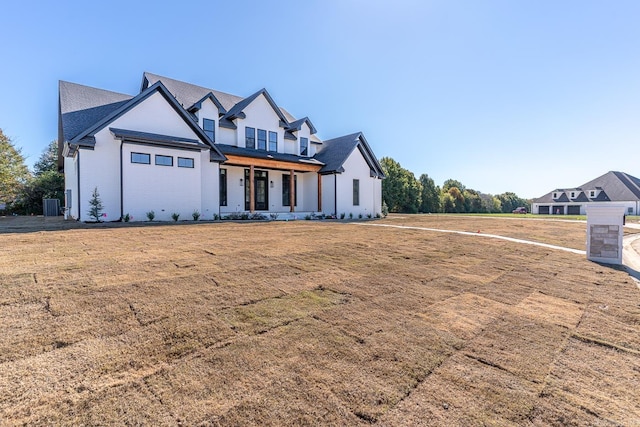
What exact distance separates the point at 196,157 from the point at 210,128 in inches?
161

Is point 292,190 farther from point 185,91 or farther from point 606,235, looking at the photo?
point 606,235

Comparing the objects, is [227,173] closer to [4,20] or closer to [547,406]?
[4,20]

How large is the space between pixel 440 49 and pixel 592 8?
5.85 meters

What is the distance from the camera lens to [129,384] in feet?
6.76

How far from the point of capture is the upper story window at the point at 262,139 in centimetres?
2034

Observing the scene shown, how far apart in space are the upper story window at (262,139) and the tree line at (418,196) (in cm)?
2387

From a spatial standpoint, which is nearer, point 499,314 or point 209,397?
point 209,397

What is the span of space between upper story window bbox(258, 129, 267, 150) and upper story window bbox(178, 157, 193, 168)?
6301 millimetres

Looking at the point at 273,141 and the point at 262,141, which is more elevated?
the point at 273,141

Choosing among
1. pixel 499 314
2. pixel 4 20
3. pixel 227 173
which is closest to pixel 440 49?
pixel 227 173

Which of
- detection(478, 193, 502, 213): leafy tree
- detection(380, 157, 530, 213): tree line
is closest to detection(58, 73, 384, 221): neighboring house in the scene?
detection(380, 157, 530, 213): tree line

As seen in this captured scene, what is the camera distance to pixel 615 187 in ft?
165

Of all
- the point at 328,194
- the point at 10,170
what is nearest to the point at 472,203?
the point at 328,194

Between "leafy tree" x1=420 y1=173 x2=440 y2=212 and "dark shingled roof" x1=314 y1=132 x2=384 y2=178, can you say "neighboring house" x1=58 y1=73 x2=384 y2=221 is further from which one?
"leafy tree" x1=420 y1=173 x2=440 y2=212
